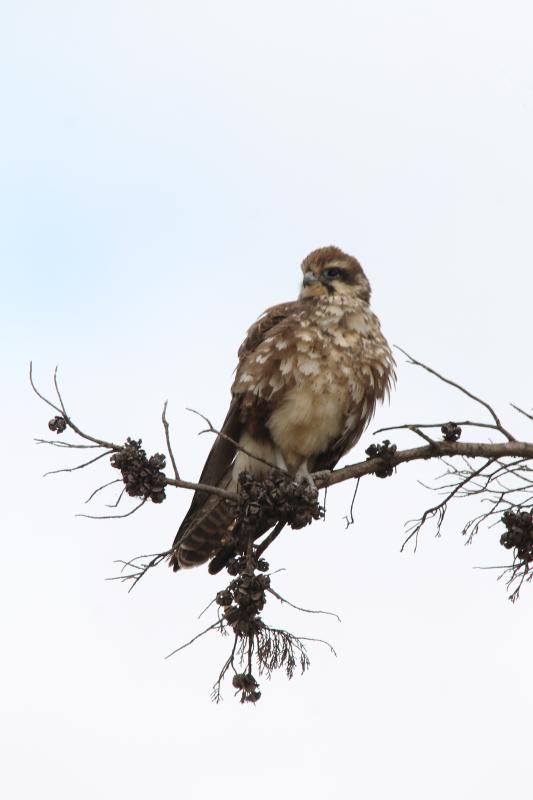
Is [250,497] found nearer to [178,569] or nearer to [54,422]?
[54,422]

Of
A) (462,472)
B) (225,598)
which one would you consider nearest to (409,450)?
(462,472)

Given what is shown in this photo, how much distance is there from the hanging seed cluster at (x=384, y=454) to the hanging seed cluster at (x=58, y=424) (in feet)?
4.25

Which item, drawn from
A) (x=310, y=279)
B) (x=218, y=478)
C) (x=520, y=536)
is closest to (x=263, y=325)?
(x=310, y=279)

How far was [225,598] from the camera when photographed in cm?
418

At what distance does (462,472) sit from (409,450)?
275 mm

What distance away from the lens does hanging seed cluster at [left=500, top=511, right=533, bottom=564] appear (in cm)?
415

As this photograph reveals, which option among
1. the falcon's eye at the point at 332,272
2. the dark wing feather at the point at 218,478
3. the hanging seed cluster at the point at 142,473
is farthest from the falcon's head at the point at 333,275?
the hanging seed cluster at the point at 142,473

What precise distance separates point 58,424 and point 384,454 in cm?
136

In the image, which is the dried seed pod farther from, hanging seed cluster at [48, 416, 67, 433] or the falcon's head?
the falcon's head

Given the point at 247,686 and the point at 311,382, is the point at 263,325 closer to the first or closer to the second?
the point at 311,382

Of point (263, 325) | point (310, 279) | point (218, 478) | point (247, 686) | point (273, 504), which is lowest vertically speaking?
point (247, 686)

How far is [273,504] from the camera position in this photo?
183 inches

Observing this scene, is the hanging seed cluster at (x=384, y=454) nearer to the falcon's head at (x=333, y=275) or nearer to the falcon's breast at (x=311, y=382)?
the falcon's breast at (x=311, y=382)

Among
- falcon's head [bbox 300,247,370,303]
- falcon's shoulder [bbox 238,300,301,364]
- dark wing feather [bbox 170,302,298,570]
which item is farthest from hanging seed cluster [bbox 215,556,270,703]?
falcon's head [bbox 300,247,370,303]
